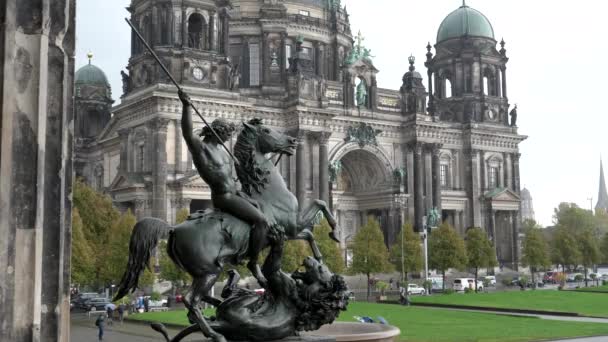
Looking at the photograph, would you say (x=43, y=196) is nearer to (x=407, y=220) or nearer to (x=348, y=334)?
(x=348, y=334)

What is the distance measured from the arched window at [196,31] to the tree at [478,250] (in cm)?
2720

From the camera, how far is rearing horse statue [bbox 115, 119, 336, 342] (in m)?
9.41

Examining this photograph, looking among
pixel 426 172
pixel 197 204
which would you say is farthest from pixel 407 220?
pixel 197 204

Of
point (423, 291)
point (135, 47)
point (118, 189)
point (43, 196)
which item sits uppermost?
point (135, 47)

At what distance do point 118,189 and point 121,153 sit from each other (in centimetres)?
451

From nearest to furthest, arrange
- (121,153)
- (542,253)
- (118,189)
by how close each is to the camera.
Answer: (118,189) → (121,153) → (542,253)

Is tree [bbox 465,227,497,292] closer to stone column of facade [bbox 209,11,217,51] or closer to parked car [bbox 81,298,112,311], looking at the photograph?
stone column of facade [bbox 209,11,217,51]

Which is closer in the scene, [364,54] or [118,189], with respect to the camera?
[118,189]

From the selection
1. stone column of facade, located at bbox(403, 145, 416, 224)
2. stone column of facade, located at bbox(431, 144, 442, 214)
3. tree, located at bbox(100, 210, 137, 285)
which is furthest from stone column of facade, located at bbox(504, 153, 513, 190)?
tree, located at bbox(100, 210, 137, 285)

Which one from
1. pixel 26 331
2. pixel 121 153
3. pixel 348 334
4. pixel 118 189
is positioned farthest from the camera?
pixel 121 153

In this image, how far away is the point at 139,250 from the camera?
938 cm

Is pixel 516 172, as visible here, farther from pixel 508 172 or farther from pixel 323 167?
pixel 323 167

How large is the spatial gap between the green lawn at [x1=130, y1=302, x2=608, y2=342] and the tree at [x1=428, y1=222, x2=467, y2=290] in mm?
24173

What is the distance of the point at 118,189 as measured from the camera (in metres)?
55.3
